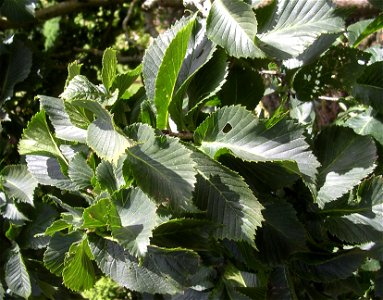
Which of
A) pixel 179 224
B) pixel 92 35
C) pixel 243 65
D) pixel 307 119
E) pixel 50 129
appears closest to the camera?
pixel 179 224

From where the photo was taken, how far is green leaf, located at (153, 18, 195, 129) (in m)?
0.79

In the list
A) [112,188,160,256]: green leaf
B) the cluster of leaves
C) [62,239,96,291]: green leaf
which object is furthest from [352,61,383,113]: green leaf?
[62,239,96,291]: green leaf

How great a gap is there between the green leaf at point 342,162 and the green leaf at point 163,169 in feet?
0.88

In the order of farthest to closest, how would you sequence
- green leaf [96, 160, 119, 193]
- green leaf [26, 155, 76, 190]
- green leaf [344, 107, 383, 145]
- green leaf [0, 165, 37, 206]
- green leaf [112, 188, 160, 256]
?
1. green leaf [0, 165, 37, 206]
2. green leaf [344, 107, 383, 145]
3. green leaf [26, 155, 76, 190]
4. green leaf [96, 160, 119, 193]
5. green leaf [112, 188, 160, 256]

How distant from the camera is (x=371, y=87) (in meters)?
1.05

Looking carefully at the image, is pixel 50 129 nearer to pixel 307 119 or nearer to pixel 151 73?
pixel 151 73

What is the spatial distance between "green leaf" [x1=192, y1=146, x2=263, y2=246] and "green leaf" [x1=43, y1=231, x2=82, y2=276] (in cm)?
28

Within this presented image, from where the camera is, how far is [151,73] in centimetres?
87

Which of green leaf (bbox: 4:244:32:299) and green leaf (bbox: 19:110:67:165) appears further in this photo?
green leaf (bbox: 4:244:32:299)

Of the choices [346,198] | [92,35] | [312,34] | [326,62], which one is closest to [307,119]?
[326,62]

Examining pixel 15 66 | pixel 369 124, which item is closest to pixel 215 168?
pixel 369 124

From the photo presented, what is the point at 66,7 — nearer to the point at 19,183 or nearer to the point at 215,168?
the point at 19,183

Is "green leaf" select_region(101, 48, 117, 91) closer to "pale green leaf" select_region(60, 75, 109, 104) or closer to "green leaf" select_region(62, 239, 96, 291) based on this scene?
"pale green leaf" select_region(60, 75, 109, 104)

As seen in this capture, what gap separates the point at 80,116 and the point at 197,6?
0.31 metres
